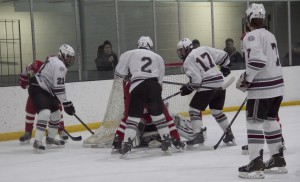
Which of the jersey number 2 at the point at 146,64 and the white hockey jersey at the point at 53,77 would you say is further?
the white hockey jersey at the point at 53,77

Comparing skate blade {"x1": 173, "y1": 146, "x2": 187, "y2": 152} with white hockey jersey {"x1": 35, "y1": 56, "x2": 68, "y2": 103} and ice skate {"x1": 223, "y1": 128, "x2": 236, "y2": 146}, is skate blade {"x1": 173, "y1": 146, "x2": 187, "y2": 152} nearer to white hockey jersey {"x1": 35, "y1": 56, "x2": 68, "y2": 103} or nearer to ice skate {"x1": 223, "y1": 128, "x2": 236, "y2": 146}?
ice skate {"x1": 223, "y1": 128, "x2": 236, "y2": 146}

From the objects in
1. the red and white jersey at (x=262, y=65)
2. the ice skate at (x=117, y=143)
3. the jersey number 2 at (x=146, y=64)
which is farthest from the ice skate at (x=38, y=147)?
the red and white jersey at (x=262, y=65)

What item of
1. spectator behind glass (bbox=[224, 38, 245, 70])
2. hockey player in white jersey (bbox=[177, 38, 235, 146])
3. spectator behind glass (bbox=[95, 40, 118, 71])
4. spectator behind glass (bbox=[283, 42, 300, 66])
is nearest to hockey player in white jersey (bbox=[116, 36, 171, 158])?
hockey player in white jersey (bbox=[177, 38, 235, 146])

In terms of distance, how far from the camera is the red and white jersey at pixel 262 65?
417 centimetres

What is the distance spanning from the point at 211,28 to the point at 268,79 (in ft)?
19.7

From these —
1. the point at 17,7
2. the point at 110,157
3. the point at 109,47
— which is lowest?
the point at 110,157

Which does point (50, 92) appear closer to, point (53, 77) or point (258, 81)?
point (53, 77)

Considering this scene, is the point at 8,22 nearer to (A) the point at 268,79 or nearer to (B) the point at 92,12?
(B) the point at 92,12

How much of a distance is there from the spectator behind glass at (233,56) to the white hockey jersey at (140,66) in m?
4.52

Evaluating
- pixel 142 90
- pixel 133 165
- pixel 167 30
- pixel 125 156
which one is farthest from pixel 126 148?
pixel 167 30

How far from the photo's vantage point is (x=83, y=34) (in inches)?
343

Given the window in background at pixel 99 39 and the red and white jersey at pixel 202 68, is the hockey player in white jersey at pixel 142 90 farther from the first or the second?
the window in background at pixel 99 39

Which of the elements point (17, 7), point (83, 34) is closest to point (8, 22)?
point (17, 7)

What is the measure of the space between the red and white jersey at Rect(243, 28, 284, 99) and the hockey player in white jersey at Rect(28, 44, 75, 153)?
235 centimetres
